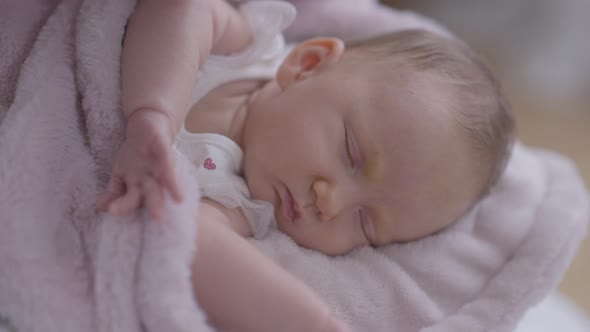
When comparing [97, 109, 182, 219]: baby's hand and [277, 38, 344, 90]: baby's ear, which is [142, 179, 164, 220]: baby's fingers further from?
[277, 38, 344, 90]: baby's ear

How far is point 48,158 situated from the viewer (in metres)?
0.77

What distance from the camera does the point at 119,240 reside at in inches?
27.4

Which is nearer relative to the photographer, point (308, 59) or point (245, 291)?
point (245, 291)

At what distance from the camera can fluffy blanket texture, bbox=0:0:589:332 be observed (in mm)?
681

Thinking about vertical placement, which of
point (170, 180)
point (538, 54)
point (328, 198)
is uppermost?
point (170, 180)

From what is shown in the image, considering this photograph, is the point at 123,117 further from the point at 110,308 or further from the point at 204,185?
the point at 110,308

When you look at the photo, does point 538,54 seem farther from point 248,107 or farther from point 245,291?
point 245,291

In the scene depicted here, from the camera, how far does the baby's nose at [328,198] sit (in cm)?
87

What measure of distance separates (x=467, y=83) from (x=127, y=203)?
21.2 inches

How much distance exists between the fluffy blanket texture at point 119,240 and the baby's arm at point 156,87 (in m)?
0.03

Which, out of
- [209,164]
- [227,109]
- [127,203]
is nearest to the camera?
[127,203]

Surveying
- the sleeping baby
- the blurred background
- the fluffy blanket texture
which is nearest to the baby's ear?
the sleeping baby

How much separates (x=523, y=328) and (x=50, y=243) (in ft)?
2.76

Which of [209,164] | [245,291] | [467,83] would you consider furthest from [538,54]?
[245,291]
